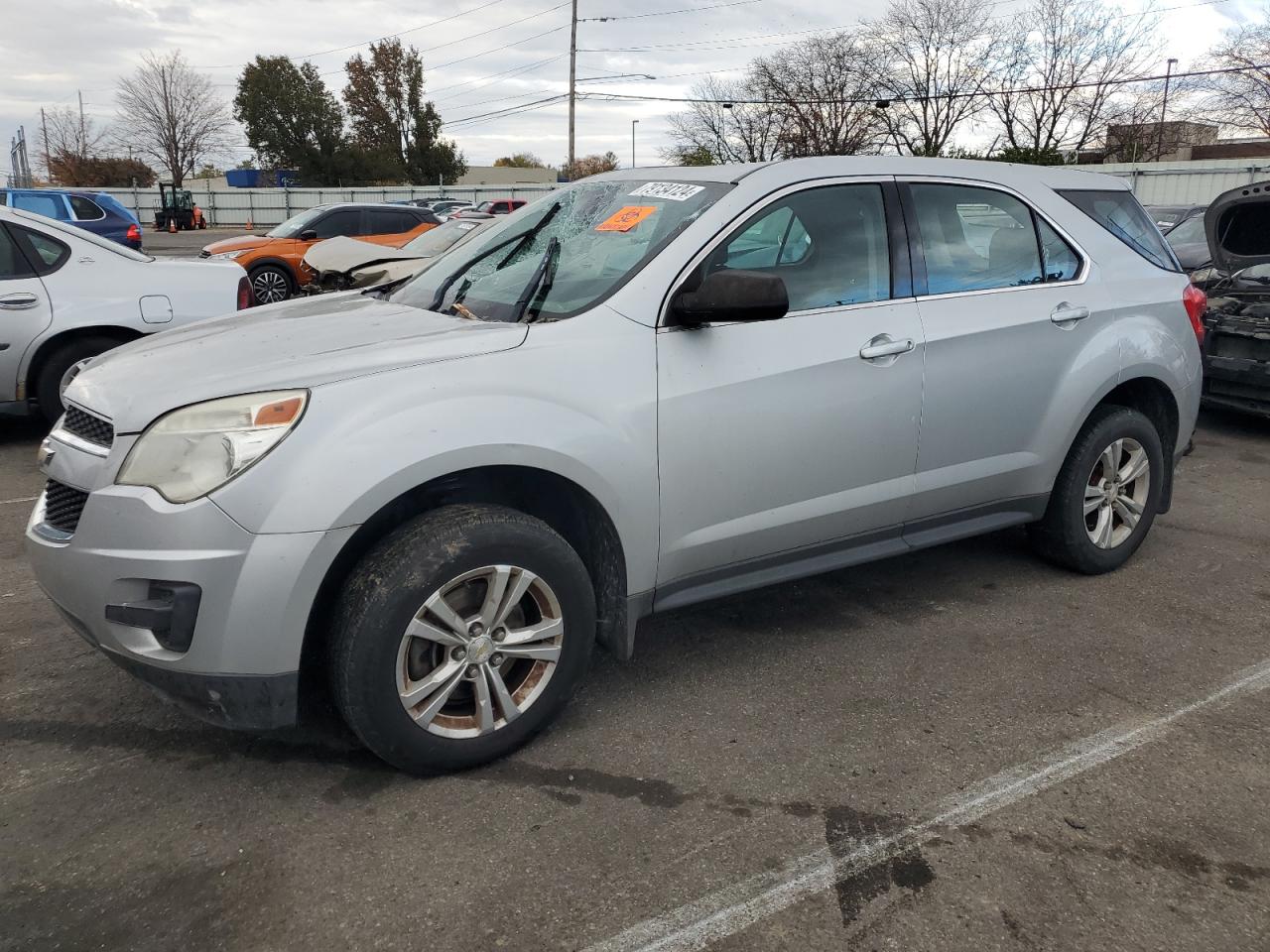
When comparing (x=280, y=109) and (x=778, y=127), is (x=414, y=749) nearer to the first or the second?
(x=778, y=127)

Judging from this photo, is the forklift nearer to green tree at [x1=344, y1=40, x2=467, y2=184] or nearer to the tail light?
green tree at [x1=344, y1=40, x2=467, y2=184]

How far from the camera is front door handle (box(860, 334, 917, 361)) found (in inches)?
137

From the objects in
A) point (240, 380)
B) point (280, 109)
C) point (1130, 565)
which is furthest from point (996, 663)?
point (280, 109)

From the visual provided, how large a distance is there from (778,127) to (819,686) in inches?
2029

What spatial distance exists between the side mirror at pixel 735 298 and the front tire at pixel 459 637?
2.72 ft

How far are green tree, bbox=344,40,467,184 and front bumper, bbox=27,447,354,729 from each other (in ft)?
233

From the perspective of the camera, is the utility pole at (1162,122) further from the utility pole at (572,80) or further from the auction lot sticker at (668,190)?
the auction lot sticker at (668,190)

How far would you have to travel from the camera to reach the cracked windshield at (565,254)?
324 centimetres

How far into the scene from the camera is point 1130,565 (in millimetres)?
4688

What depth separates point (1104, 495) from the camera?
439 centimetres

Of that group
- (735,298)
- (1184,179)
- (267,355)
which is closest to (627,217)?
(735,298)

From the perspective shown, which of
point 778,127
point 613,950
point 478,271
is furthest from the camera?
point 778,127

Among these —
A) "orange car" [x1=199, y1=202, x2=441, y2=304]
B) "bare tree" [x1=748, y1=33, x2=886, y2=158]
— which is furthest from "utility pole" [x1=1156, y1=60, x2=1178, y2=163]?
"orange car" [x1=199, y1=202, x2=441, y2=304]

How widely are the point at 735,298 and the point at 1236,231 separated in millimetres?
6011
